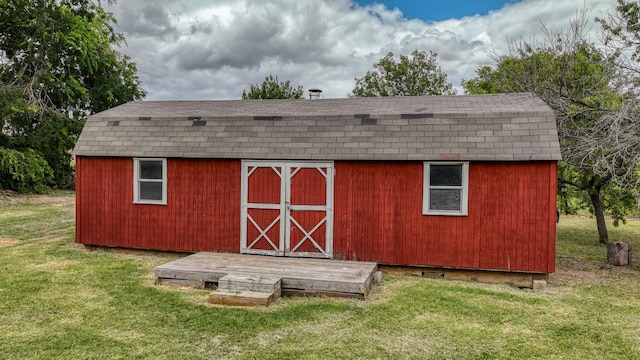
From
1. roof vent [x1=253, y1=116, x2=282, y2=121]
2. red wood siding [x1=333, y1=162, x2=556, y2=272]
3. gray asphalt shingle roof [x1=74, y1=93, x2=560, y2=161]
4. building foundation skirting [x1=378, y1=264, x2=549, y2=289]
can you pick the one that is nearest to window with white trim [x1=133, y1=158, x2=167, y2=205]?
gray asphalt shingle roof [x1=74, y1=93, x2=560, y2=161]

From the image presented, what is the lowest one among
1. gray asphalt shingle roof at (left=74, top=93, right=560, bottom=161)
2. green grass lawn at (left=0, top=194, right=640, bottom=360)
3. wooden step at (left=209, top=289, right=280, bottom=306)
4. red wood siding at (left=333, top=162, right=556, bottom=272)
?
green grass lawn at (left=0, top=194, right=640, bottom=360)

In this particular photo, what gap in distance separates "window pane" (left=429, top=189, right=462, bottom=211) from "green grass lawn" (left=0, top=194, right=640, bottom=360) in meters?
1.39

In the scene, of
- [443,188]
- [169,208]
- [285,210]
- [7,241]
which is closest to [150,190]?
[169,208]

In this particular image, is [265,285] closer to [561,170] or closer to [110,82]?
[561,170]

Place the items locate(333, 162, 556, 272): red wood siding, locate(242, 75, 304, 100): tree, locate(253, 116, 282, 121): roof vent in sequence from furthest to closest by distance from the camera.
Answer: locate(242, 75, 304, 100): tree → locate(253, 116, 282, 121): roof vent → locate(333, 162, 556, 272): red wood siding

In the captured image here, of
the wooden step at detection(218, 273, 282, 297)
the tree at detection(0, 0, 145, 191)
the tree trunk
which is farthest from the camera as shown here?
the tree at detection(0, 0, 145, 191)

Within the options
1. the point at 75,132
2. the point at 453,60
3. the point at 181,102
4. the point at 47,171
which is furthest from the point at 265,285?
the point at 453,60

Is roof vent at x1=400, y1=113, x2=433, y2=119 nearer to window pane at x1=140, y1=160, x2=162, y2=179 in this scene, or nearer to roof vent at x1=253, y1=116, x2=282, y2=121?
roof vent at x1=253, y1=116, x2=282, y2=121

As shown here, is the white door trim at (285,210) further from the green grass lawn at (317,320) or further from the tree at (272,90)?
the tree at (272,90)

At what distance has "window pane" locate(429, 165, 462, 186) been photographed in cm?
848

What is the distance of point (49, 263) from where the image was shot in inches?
364

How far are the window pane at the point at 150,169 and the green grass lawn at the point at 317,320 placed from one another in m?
2.01

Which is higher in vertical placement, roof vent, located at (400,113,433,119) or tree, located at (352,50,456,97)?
tree, located at (352,50,456,97)

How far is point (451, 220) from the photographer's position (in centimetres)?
844
